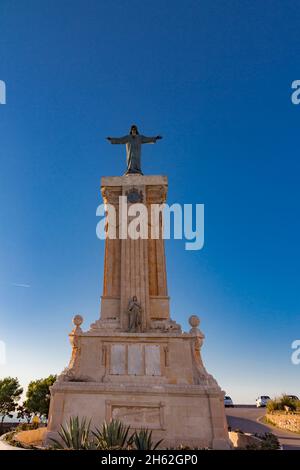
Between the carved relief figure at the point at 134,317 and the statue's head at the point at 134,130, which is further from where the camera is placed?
the statue's head at the point at 134,130

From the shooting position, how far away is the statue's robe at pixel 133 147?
22453mm

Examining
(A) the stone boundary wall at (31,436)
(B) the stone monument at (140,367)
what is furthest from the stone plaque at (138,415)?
(A) the stone boundary wall at (31,436)

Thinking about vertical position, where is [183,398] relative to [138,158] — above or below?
below

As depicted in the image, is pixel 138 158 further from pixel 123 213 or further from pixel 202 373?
pixel 202 373

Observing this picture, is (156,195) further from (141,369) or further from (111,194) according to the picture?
(141,369)

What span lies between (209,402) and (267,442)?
105 inches

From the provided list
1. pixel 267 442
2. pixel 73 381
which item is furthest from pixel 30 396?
pixel 267 442

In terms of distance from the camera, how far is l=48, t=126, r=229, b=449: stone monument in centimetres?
1387

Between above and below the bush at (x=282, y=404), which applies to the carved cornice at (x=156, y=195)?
above

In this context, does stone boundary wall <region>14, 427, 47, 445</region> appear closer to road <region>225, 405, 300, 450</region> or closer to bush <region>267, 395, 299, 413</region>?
road <region>225, 405, 300, 450</region>

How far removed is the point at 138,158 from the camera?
901 inches

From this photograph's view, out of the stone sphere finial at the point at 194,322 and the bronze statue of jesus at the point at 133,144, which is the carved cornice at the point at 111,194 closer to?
the bronze statue of jesus at the point at 133,144

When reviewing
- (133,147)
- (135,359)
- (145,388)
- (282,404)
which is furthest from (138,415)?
(282,404)
